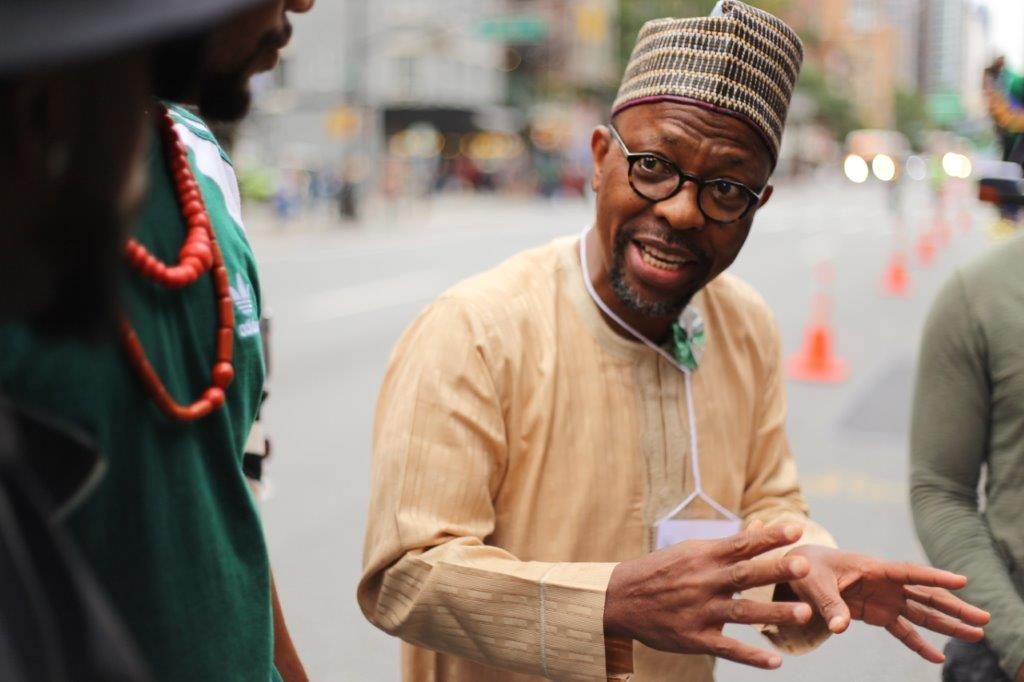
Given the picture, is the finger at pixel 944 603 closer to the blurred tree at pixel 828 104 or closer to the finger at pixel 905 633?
the finger at pixel 905 633

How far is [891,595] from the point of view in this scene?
165 cm

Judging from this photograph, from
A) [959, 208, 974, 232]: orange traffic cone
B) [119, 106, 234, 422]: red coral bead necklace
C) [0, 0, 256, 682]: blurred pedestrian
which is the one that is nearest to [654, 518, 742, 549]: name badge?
[119, 106, 234, 422]: red coral bead necklace

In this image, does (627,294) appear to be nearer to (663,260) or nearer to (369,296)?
(663,260)

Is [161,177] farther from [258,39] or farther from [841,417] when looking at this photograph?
[841,417]

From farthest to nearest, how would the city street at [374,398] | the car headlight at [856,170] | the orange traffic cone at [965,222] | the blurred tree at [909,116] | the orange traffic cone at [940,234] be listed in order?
the blurred tree at [909,116]
the orange traffic cone at [965,222]
the orange traffic cone at [940,234]
the car headlight at [856,170]
the city street at [374,398]

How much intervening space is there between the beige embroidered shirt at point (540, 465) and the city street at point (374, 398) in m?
2.38

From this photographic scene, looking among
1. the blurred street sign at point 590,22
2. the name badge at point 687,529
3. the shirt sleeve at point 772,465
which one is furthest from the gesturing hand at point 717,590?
the blurred street sign at point 590,22

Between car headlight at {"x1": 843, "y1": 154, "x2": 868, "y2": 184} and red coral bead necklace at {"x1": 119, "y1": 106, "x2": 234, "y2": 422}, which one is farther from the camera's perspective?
car headlight at {"x1": 843, "y1": 154, "x2": 868, "y2": 184}

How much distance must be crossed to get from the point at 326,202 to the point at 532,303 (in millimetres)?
32726

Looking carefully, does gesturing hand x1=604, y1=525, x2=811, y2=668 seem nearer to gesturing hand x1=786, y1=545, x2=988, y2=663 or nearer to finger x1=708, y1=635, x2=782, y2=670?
finger x1=708, y1=635, x2=782, y2=670

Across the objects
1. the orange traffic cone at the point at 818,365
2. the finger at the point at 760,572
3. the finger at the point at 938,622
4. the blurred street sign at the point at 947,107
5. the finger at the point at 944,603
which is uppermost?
the finger at the point at 760,572

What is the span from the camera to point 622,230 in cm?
191

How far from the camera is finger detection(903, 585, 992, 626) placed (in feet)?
5.33

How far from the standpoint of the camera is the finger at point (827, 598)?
5.05 feet
